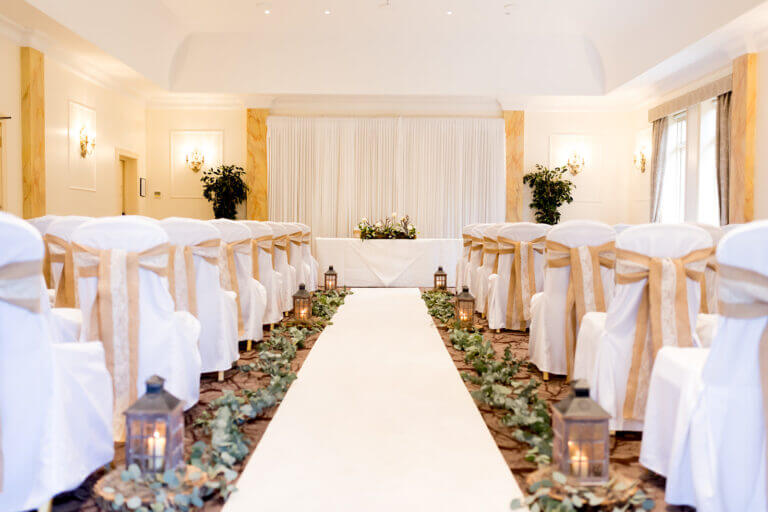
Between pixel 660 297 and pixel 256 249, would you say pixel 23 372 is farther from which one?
pixel 256 249

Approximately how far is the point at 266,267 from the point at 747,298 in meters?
4.20

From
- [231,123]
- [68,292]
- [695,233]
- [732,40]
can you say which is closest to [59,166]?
[231,123]

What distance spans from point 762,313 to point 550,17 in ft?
31.1

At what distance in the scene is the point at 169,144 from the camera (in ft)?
39.3

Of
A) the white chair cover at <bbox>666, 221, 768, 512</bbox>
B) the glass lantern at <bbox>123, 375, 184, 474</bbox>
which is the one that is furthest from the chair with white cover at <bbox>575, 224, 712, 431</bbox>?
the glass lantern at <bbox>123, 375, 184, 474</bbox>

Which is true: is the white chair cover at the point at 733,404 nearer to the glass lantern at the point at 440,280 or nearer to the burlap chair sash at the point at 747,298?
the burlap chair sash at the point at 747,298

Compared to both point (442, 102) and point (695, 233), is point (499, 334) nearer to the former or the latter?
point (695, 233)

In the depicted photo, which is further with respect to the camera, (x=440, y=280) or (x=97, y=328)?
(x=440, y=280)

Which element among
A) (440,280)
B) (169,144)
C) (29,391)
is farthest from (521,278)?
(169,144)

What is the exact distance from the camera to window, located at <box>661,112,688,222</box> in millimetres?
9922

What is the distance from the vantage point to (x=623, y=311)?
268cm

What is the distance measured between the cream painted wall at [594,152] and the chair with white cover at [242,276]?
8644 millimetres

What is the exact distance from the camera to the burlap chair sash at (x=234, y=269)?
4312 millimetres

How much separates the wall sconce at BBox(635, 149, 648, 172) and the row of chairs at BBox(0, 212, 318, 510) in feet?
30.3
